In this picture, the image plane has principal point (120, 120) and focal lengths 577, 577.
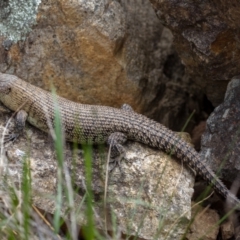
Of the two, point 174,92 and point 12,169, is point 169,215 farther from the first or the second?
point 174,92

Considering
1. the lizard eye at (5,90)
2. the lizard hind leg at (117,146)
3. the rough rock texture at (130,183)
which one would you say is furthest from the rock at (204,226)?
the lizard eye at (5,90)

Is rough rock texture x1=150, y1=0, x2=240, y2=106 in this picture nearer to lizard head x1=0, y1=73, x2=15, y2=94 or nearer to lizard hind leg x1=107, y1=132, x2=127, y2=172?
lizard hind leg x1=107, y1=132, x2=127, y2=172

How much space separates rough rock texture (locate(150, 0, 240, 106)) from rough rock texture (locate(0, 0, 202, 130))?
0.60 meters

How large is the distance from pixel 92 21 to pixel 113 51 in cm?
37

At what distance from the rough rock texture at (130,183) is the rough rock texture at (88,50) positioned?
0.75 m

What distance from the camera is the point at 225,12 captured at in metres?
4.75

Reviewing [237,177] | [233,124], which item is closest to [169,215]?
[237,177]

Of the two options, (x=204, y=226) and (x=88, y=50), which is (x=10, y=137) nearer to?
(x=88, y=50)

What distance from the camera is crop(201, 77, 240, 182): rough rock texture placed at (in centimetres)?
500

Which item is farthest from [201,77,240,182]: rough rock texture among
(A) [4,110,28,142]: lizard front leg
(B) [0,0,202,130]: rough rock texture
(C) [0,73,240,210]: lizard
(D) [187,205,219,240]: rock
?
(A) [4,110,28,142]: lizard front leg

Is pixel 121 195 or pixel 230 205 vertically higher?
pixel 230 205

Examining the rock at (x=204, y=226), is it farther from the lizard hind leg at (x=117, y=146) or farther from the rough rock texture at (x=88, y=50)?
the rough rock texture at (x=88, y=50)

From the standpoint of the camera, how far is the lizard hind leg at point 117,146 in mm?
4934

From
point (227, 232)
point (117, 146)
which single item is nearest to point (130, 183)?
point (117, 146)
